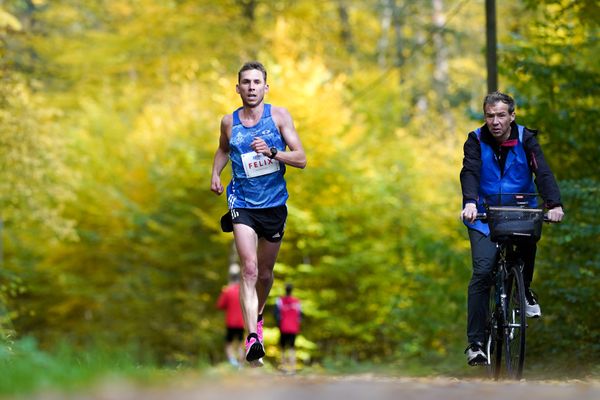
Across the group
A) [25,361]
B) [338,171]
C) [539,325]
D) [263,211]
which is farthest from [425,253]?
[338,171]

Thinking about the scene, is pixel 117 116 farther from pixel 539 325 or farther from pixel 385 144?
pixel 539 325

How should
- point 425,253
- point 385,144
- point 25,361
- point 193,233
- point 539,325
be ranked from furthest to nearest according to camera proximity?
point 385,144, point 193,233, point 425,253, point 539,325, point 25,361

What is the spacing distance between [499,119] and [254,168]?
190 centimetres

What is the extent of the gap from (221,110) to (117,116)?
7.65 metres

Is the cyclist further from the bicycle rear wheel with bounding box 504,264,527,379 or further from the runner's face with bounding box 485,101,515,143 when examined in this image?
the bicycle rear wheel with bounding box 504,264,527,379

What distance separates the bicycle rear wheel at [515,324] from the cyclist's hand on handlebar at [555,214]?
0.42m

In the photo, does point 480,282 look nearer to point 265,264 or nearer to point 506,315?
point 506,315

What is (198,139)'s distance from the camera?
2786 cm

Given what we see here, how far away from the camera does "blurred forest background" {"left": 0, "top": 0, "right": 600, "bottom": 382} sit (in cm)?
1373

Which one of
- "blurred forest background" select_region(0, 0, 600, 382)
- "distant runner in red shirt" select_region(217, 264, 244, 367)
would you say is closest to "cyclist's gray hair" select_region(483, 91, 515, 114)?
"blurred forest background" select_region(0, 0, 600, 382)

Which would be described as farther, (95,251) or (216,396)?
(95,251)

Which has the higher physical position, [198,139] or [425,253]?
[198,139]

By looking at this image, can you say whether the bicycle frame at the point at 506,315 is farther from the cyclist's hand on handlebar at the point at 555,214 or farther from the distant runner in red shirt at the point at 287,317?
the distant runner in red shirt at the point at 287,317

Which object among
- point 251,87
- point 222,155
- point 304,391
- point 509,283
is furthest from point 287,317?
point 304,391
